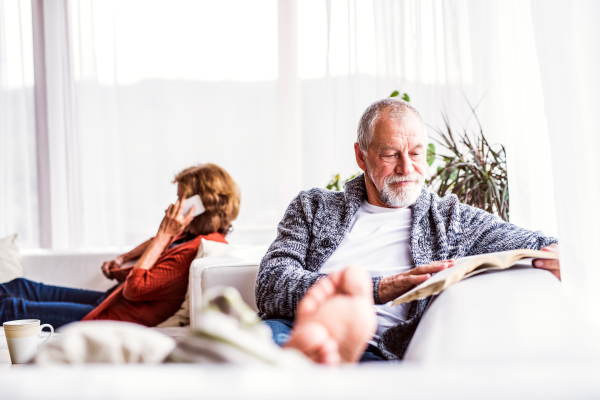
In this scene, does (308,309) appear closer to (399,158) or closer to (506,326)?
(506,326)

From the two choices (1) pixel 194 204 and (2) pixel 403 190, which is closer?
(2) pixel 403 190

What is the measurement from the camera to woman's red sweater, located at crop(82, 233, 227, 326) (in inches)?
73.0

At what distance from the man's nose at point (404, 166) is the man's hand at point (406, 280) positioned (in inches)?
15.6

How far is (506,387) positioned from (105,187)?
11.9 ft

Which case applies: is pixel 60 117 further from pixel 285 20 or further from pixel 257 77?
pixel 285 20

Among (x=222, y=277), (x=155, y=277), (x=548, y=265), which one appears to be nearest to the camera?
(x=548, y=265)

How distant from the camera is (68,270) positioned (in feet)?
8.37

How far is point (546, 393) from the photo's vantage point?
1.50ft

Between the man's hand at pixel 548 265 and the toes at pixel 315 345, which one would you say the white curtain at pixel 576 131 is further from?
the toes at pixel 315 345

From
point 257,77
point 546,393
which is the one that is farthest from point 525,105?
point 257,77

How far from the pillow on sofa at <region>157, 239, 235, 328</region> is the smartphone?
0.59 feet

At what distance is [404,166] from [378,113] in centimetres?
17

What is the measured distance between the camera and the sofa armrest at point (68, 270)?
254 centimetres

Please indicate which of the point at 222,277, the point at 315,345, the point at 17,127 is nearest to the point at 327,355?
the point at 315,345
